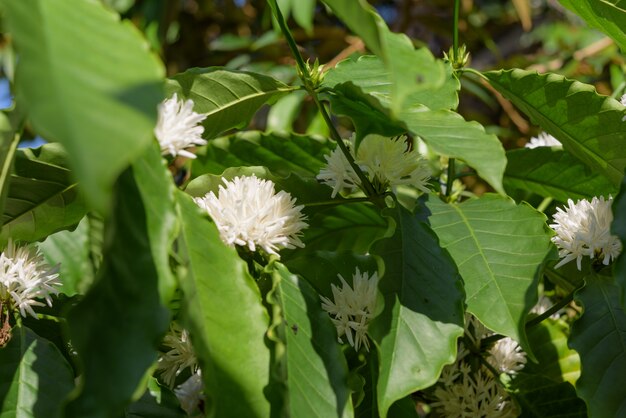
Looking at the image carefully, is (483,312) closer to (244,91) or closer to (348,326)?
(348,326)

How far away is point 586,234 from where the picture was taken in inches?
26.7

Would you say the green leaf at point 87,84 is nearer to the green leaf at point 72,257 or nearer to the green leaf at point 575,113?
the green leaf at point 575,113

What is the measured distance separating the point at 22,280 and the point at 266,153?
0.93 ft

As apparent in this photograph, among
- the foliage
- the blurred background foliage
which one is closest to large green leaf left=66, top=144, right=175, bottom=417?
the foliage

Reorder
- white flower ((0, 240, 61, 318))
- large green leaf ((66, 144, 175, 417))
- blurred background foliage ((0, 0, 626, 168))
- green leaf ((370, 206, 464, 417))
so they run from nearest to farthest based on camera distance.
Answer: large green leaf ((66, 144, 175, 417)), green leaf ((370, 206, 464, 417)), white flower ((0, 240, 61, 318)), blurred background foliage ((0, 0, 626, 168))

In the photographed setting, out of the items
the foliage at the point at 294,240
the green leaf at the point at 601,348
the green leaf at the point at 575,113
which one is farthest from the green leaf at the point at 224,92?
the green leaf at the point at 601,348

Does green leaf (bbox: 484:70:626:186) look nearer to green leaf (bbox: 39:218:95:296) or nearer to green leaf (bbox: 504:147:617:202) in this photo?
green leaf (bbox: 504:147:617:202)

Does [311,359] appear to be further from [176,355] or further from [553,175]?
[553,175]

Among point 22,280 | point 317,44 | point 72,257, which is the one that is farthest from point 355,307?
point 317,44

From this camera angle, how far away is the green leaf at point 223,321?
492mm

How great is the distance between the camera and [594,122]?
727 millimetres

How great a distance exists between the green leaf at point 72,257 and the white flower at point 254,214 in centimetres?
36

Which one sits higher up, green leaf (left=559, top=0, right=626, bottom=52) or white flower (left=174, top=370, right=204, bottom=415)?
green leaf (left=559, top=0, right=626, bottom=52)

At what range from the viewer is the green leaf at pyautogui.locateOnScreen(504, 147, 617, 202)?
84 centimetres
